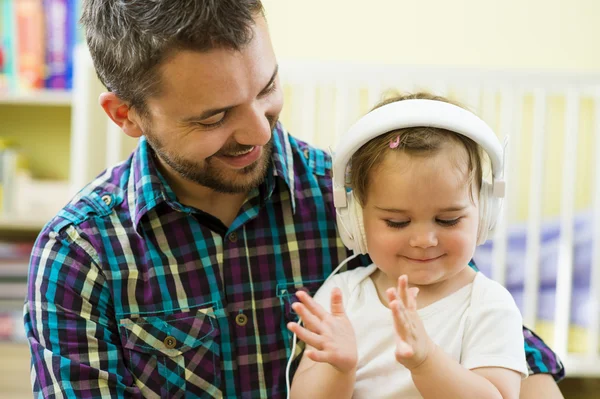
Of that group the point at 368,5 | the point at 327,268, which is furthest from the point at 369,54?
the point at 327,268

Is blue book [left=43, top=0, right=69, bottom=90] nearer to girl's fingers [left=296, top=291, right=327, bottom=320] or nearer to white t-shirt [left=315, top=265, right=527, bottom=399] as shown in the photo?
white t-shirt [left=315, top=265, right=527, bottom=399]

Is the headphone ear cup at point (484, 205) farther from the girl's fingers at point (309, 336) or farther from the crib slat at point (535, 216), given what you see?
the crib slat at point (535, 216)

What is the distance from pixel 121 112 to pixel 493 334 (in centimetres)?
69

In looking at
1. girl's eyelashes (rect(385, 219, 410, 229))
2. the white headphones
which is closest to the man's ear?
the white headphones

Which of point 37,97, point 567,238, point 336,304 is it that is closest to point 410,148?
point 336,304

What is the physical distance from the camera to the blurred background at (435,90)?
2.29 meters

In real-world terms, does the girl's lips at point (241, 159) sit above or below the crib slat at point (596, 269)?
above

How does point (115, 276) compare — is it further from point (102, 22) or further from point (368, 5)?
point (368, 5)

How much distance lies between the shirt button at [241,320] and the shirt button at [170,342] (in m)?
0.11

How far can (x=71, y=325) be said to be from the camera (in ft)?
4.06

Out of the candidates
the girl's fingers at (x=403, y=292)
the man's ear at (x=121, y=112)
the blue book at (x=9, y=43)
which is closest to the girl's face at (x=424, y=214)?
the girl's fingers at (x=403, y=292)

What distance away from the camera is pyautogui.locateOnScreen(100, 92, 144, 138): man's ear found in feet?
4.22

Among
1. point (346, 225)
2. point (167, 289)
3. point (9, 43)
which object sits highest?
point (9, 43)

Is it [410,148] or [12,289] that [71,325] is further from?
[12,289]
